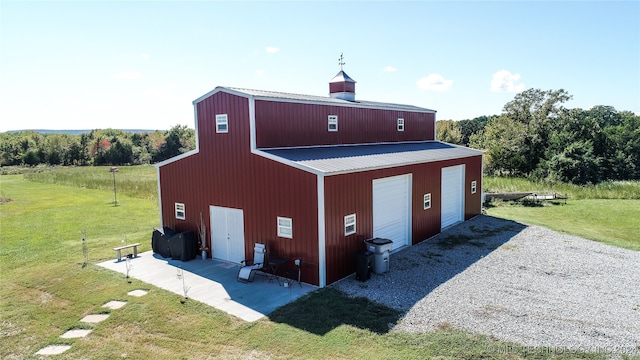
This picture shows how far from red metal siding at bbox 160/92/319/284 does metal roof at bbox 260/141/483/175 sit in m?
0.69

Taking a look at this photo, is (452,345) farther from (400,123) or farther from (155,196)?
(155,196)

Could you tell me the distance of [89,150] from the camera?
66.6m

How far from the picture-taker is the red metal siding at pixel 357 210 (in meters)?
11.6

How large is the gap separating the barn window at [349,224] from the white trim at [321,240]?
3.67ft

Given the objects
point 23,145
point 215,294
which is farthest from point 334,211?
point 23,145

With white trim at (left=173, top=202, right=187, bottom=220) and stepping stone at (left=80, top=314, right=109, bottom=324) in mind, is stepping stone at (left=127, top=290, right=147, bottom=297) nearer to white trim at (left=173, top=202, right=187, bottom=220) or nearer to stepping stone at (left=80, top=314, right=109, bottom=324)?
stepping stone at (left=80, top=314, right=109, bottom=324)

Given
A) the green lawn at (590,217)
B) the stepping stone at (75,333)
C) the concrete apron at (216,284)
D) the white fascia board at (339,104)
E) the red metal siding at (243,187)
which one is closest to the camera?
the stepping stone at (75,333)

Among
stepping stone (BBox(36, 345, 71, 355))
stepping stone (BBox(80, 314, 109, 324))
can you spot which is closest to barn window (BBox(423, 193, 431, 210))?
stepping stone (BBox(80, 314, 109, 324))

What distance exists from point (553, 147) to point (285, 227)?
34.6 meters

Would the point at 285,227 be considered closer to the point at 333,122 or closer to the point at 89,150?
the point at 333,122

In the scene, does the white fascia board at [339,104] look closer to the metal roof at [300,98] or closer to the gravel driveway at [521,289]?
the metal roof at [300,98]

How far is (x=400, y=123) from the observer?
20.6m

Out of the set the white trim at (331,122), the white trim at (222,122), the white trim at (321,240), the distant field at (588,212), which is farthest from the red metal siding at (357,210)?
the distant field at (588,212)

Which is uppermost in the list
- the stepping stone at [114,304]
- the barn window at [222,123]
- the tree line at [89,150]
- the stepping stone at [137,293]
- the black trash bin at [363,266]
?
the barn window at [222,123]
